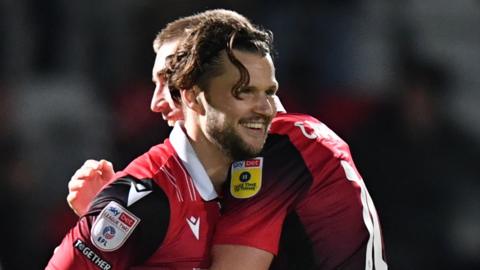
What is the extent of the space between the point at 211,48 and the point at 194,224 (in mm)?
560

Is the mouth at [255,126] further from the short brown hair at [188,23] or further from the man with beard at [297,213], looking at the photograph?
the short brown hair at [188,23]

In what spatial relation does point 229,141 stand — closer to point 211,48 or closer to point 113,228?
point 211,48

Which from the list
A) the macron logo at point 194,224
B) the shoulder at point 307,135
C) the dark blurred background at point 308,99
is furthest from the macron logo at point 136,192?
the dark blurred background at point 308,99

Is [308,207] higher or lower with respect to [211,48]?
lower

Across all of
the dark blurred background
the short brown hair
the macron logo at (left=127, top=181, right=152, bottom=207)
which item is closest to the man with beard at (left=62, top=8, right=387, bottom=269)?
the macron logo at (left=127, top=181, right=152, bottom=207)

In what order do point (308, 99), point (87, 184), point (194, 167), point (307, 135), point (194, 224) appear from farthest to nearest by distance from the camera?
point (308, 99)
point (87, 184)
point (307, 135)
point (194, 167)
point (194, 224)

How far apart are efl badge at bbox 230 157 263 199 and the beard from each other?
3cm

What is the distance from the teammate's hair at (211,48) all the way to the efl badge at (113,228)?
48cm

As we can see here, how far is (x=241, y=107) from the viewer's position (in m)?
3.73

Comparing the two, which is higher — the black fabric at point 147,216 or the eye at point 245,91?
the eye at point 245,91

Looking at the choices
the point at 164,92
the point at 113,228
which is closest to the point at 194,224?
the point at 113,228

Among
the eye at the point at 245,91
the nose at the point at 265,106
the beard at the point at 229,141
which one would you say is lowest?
the beard at the point at 229,141

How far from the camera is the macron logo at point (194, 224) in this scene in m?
3.70

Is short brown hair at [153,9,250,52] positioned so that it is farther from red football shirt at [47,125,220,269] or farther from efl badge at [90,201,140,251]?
efl badge at [90,201,140,251]
